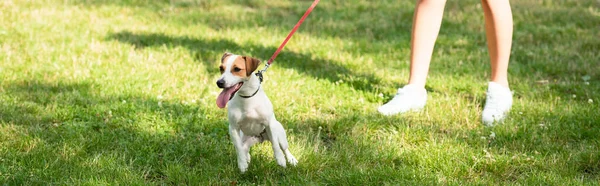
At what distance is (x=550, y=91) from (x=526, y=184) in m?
2.40

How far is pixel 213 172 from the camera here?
12.8 ft

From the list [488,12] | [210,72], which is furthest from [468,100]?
[210,72]

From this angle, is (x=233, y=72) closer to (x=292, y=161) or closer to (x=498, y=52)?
(x=292, y=161)

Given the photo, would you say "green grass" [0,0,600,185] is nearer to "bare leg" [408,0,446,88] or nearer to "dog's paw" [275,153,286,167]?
"dog's paw" [275,153,286,167]

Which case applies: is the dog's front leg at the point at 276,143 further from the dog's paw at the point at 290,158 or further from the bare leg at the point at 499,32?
the bare leg at the point at 499,32

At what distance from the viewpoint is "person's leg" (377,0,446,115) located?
5.17 meters

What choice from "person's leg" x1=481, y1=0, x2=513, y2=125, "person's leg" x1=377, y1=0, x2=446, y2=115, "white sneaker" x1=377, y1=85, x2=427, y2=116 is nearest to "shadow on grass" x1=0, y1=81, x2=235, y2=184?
"white sneaker" x1=377, y1=85, x2=427, y2=116

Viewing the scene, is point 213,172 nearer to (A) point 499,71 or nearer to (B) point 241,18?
(A) point 499,71

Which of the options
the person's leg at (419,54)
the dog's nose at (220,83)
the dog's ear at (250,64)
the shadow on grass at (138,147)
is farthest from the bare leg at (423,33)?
the dog's nose at (220,83)

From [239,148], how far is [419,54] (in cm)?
202

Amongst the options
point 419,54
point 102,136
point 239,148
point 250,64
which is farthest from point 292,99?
point 250,64

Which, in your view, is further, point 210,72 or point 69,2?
point 69,2

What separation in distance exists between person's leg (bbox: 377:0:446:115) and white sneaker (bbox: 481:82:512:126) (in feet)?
1.59

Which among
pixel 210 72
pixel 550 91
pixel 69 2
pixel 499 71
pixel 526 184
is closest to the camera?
pixel 526 184
